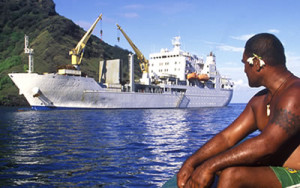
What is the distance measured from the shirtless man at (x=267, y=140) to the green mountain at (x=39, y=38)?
54510 millimetres

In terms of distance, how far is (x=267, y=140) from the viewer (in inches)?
64.2

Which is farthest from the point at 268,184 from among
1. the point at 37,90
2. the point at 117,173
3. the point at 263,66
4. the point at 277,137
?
the point at 37,90

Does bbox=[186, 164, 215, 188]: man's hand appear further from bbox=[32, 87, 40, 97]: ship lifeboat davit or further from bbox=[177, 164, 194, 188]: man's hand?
bbox=[32, 87, 40, 97]: ship lifeboat davit

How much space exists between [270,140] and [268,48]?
566 millimetres

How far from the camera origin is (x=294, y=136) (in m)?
1.65

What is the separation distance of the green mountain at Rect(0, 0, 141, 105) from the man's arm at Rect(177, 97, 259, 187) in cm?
5408

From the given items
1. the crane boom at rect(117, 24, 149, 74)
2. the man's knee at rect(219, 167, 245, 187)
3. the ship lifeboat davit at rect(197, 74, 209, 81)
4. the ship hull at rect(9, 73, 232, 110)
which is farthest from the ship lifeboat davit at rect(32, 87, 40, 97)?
the man's knee at rect(219, 167, 245, 187)

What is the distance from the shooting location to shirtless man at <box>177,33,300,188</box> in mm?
1616

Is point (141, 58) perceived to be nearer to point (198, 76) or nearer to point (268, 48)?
point (198, 76)

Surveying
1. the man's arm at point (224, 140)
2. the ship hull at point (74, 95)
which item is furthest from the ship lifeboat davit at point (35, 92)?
the man's arm at point (224, 140)

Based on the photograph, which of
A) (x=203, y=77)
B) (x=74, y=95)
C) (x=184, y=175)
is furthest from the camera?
(x=203, y=77)

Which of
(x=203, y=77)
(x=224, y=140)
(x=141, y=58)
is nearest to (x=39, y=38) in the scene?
(x=141, y=58)

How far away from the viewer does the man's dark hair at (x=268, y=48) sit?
5.96 feet

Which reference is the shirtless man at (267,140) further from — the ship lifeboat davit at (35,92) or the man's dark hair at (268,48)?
the ship lifeboat davit at (35,92)
